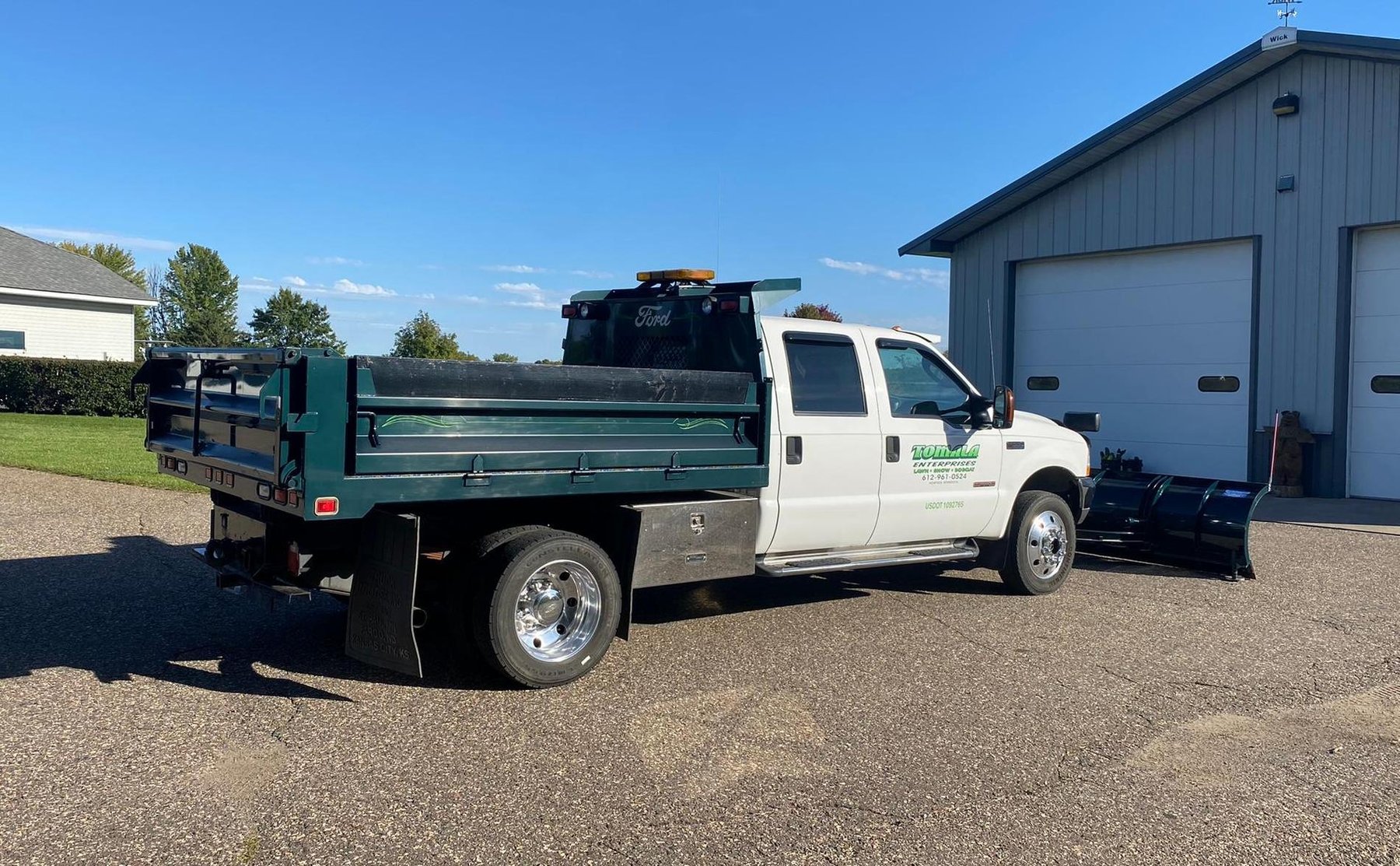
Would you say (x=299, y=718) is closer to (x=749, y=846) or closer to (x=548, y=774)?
(x=548, y=774)

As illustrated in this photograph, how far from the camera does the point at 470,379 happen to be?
5219 mm

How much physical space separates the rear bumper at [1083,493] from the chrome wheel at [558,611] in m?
4.50

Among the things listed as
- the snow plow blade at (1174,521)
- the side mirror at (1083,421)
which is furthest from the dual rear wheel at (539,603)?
the snow plow blade at (1174,521)

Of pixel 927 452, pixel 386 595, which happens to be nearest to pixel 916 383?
pixel 927 452

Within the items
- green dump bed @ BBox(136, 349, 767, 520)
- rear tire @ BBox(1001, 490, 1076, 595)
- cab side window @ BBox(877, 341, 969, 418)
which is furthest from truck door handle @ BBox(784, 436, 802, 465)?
rear tire @ BBox(1001, 490, 1076, 595)

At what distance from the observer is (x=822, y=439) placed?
6812mm

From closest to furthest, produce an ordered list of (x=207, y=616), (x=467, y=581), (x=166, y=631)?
(x=467, y=581)
(x=166, y=631)
(x=207, y=616)

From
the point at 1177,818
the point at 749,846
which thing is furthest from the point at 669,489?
the point at 1177,818

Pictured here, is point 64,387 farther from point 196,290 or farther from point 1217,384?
point 196,290

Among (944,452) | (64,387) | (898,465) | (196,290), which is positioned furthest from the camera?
(196,290)

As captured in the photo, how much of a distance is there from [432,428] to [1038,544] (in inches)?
190

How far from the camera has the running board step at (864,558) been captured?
6.61 metres

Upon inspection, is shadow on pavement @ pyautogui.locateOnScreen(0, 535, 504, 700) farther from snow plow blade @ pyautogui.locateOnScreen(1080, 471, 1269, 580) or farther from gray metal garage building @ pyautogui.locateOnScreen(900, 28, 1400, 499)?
gray metal garage building @ pyautogui.locateOnScreen(900, 28, 1400, 499)

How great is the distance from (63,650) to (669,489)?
10.9 feet
